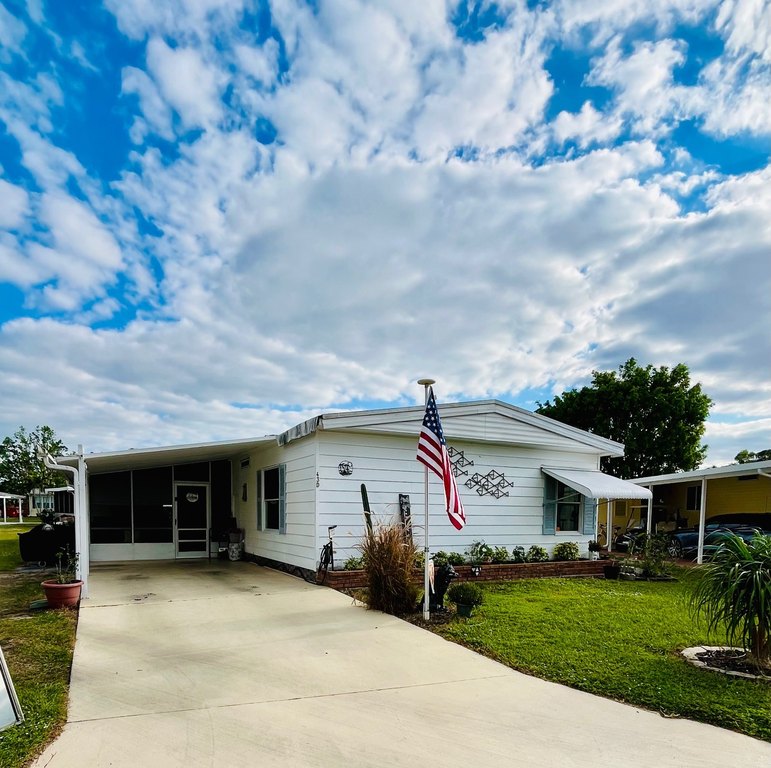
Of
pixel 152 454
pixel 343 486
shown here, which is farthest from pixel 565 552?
pixel 152 454

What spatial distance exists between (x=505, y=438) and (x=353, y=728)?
777cm

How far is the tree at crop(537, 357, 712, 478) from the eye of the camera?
2417cm

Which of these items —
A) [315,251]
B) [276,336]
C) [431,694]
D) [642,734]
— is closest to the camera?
[642,734]

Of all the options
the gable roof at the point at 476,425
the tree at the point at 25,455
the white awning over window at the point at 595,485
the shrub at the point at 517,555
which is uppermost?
the gable roof at the point at 476,425

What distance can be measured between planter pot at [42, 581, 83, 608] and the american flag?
5.16m

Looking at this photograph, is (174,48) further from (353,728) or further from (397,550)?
(353,728)

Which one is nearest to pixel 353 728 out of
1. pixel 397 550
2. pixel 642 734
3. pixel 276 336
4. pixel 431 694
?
pixel 431 694

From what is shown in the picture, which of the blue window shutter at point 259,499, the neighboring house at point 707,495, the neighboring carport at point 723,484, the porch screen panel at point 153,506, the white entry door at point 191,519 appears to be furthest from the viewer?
the neighboring house at point 707,495

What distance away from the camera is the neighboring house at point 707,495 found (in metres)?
14.9

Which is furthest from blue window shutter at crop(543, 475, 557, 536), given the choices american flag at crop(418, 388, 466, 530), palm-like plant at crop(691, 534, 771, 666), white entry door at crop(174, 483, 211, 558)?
white entry door at crop(174, 483, 211, 558)

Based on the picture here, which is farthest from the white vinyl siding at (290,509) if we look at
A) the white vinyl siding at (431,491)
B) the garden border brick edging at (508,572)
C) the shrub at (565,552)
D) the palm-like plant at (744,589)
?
the palm-like plant at (744,589)

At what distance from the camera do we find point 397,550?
22.3 feet

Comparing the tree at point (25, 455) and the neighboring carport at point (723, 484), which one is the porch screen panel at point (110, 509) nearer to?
the neighboring carport at point (723, 484)

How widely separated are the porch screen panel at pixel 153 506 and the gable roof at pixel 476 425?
463cm
